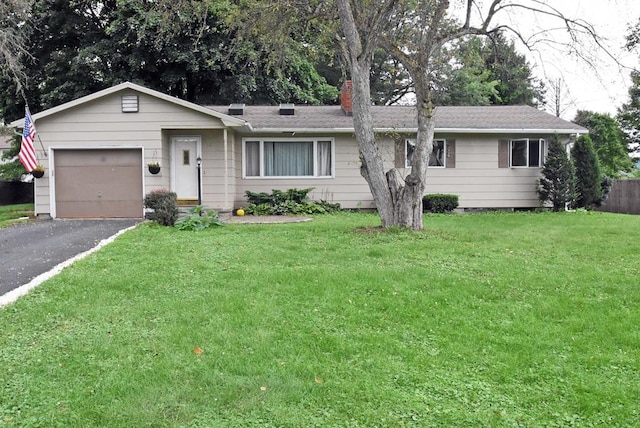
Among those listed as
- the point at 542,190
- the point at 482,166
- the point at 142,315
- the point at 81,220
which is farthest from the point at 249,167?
the point at 142,315

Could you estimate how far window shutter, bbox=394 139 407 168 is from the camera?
1520cm

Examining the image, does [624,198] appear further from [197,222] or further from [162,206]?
[162,206]

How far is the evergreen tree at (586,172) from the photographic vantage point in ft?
51.0

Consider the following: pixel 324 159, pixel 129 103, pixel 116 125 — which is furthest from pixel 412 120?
pixel 116 125

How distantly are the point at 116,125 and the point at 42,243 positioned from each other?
496cm

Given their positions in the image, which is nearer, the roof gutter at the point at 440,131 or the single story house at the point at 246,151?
the single story house at the point at 246,151

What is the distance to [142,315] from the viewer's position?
15.3 feet

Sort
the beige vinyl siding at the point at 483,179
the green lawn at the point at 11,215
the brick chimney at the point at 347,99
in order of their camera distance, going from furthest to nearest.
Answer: the brick chimney at the point at 347,99
the beige vinyl siding at the point at 483,179
the green lawn at the point at 11,215

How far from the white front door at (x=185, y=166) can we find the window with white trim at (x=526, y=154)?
9414 mm

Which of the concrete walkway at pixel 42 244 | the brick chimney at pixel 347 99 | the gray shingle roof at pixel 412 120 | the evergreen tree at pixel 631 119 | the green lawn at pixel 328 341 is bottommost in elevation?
the green lawn at pixel 328 341

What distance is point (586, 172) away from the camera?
51.3 ft

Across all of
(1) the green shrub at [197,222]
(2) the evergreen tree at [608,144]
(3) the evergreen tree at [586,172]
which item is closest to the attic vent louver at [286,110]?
(1) the green shrub at [197,222]

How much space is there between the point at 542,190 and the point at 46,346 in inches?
566

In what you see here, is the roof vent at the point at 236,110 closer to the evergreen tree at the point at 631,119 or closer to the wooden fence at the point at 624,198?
the wooden fence at the point at 624,198
